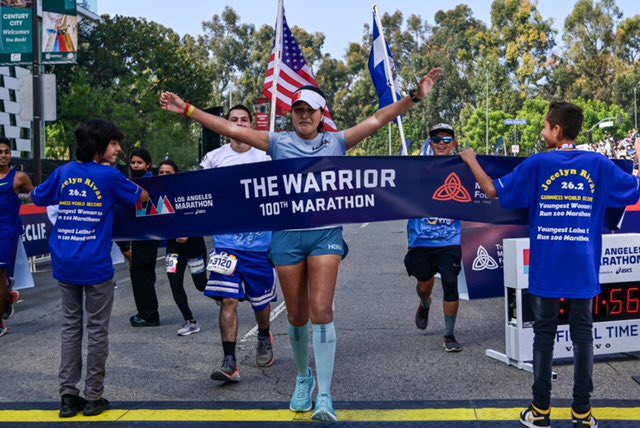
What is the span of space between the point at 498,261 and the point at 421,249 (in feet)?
6.59

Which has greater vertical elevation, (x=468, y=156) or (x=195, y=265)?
(x=468, y=156)

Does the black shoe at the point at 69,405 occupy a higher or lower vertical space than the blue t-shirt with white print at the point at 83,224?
lower

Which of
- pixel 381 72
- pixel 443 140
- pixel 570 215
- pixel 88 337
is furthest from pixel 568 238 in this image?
pixel 381 72

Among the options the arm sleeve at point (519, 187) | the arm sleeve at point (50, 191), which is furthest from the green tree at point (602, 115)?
the arm sleeve at point (50, 191)

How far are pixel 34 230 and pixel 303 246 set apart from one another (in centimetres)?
965

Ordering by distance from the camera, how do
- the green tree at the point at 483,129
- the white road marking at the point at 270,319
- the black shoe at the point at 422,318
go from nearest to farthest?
the black shoe at the point at 422,318, the white road marking at the point at 270,319, the green tree at the point at 483,129

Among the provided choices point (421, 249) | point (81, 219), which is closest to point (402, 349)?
point (421, 249)

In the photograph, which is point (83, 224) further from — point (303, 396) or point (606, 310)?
point (606, 310)

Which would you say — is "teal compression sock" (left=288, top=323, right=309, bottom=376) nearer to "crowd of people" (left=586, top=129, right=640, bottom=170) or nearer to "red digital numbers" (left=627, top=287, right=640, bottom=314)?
"red digital numbers" (left=627, top=287, right=640, bottom=314)

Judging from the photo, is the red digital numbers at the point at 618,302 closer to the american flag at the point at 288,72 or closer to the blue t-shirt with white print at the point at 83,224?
the blue t-shirt with white print at the point at 83,224

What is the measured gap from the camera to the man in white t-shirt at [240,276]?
6.07 meters

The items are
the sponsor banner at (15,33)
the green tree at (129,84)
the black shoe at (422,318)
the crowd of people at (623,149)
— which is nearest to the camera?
the black shoe at (422,318)

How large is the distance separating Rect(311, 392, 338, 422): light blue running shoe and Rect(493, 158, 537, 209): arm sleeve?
152cm

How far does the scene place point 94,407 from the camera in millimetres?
5012
